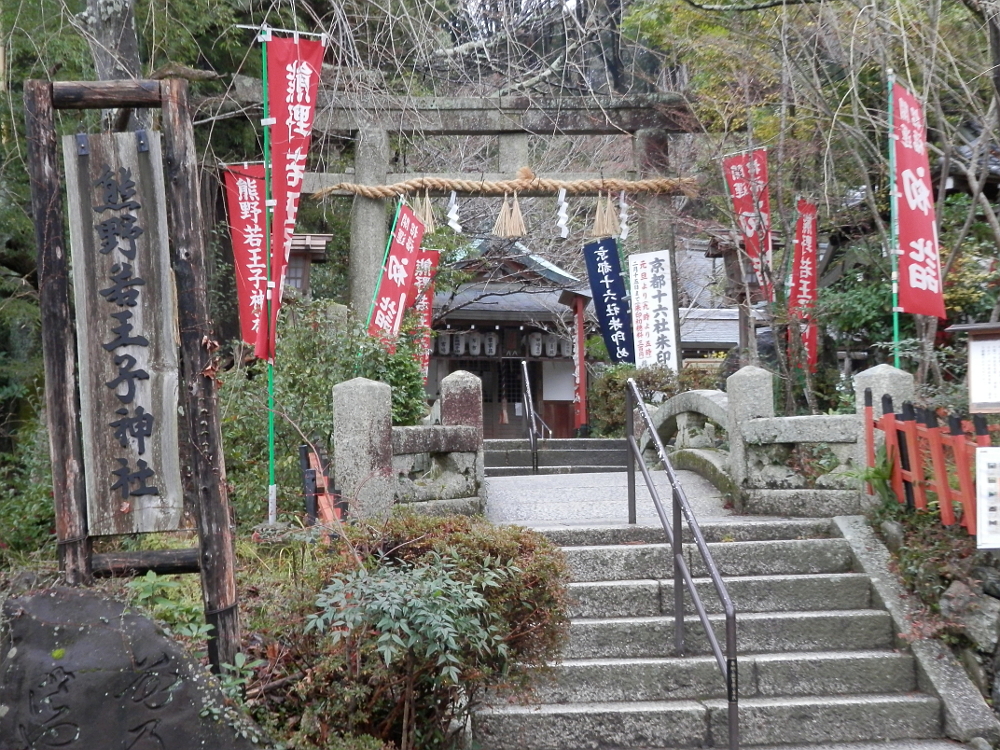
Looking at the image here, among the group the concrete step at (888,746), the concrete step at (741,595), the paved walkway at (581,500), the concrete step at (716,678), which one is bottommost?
the concrete step at (888,746)

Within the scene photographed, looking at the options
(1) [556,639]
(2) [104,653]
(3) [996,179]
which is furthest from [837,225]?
(2) [104,653]

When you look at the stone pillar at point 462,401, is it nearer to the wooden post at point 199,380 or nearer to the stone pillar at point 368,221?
the wooden post at point 199,380

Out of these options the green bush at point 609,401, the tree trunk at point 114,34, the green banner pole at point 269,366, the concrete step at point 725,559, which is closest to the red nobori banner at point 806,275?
the green bush at point 609,401

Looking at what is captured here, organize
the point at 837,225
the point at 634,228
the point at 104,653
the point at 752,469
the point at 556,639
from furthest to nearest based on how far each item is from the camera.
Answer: the point at 634,228, the point at 837,225, the point at 752,469, the point at 556,639, the point at 104,653

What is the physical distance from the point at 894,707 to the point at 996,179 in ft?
31.5

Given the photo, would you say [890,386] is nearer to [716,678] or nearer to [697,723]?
[716,678]

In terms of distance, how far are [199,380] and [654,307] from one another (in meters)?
10.6

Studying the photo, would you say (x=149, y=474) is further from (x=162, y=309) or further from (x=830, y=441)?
(x=830, y=441)

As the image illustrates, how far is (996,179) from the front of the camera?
12914 millimetres

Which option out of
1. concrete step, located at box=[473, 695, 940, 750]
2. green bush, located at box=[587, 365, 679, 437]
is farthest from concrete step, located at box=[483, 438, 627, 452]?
concrete step, located at box=[473, 695, 940, 750]

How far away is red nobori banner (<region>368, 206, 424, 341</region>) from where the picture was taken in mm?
12398

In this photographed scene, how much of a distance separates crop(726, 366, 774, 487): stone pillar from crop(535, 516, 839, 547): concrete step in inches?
30.3

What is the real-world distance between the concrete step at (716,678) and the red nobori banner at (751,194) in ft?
25.6

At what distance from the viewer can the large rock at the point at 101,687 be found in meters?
4.06
